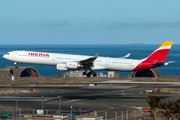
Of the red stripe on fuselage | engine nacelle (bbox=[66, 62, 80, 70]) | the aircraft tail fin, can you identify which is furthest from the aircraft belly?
the aircraft tail fin

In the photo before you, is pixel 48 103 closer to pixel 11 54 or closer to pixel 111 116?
pixel 111 116

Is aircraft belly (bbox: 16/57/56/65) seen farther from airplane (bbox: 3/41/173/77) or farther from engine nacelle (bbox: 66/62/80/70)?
engine nacelle (bbox: 66/62/80/70)

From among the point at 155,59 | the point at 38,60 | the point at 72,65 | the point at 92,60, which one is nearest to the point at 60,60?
the point at 72,65

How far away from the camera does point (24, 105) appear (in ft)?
144

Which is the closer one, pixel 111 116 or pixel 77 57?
pixel 111 116

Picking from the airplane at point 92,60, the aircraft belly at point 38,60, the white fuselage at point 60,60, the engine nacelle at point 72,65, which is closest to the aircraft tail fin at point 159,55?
the airplane at point 92,60

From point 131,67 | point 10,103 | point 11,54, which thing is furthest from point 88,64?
point 10,103

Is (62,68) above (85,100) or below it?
above

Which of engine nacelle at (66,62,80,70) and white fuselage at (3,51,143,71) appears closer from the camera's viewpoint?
engine nacelle at (66,62,80,70)

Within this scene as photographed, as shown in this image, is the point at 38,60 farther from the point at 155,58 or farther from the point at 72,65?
the point at 155,58

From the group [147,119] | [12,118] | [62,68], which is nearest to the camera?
[12,118]

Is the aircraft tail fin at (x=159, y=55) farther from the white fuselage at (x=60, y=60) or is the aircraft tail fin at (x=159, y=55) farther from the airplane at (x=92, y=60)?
the white fuselage at (x=60, y=60)

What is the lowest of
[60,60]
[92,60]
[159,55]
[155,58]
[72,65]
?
[72,65]

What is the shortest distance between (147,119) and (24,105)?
18.4 meters
